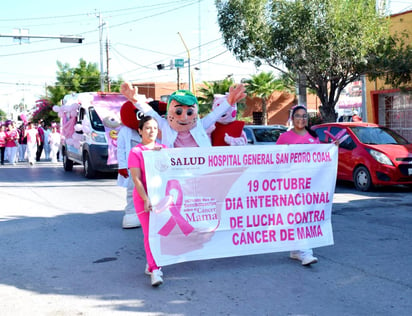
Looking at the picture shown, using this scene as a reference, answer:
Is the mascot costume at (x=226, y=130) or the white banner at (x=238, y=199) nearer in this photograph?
the white banner at (x=238, y=199)

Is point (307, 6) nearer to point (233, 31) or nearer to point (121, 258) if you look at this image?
point (233, 31)

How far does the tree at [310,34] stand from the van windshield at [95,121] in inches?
200

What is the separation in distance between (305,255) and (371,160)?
259 inches

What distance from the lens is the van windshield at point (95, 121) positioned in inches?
596

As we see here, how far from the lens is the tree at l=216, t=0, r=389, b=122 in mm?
15953

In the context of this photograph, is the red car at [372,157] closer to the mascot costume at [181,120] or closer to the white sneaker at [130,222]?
the white sneaker at [130,222]

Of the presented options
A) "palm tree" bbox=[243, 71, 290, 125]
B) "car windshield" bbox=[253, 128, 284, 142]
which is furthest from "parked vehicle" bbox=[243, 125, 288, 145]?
"palm tree" bbox=[243, 71, 290, 125]

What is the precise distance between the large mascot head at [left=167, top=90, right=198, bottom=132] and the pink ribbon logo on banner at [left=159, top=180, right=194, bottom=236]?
0.86 metres

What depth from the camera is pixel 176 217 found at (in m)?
5.14

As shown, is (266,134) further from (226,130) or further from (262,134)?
(226,130)

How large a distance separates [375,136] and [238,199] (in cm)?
804

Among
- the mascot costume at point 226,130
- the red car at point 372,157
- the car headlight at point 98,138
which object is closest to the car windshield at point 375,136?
the red car at point 372,157

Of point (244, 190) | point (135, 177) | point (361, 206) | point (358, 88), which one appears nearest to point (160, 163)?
point (135, 177)

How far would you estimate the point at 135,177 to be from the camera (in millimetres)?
4957
